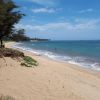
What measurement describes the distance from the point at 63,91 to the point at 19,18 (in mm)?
18718

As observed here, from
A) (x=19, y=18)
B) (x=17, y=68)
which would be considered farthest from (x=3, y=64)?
(x=19, y=18)

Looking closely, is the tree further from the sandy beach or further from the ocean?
the sandy beach

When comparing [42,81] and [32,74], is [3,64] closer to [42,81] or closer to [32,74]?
[32,74]

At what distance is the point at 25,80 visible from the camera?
1112 cm

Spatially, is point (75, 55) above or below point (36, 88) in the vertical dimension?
below

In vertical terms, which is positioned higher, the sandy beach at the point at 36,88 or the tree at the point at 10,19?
the tree at the point at 10,19

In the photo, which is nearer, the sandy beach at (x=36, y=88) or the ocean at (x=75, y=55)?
the sandy beach at (x=36, y=88)

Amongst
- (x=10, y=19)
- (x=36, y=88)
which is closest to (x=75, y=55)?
(x=10, y=19)

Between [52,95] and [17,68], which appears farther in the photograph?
[17,68]

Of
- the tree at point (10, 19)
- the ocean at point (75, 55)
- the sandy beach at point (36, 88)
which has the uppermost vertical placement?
the tree at point (10, 19)

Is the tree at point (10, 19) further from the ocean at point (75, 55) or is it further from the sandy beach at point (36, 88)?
the sandy beach at point (36, 88)

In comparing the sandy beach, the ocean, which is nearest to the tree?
the ocean

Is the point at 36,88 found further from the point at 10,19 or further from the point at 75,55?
the point at 75,55

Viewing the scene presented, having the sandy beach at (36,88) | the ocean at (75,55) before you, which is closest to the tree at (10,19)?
the ocean at (75,55)
